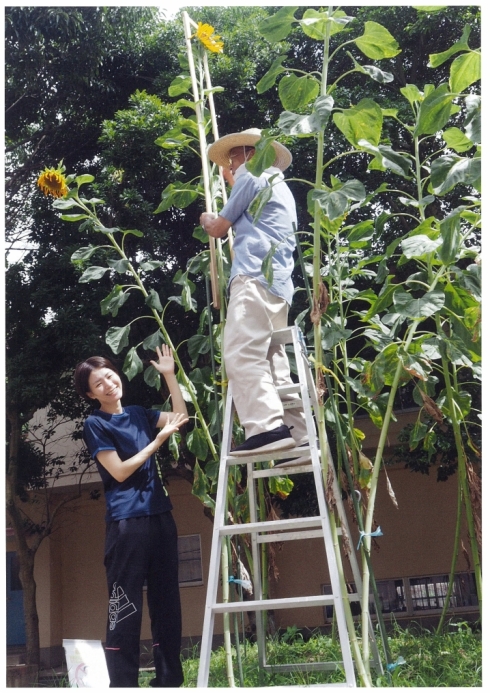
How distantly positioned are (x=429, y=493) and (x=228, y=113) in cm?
480

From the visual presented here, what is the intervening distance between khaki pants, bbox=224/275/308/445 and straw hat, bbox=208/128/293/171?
1.68 feet

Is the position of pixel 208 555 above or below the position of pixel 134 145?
below

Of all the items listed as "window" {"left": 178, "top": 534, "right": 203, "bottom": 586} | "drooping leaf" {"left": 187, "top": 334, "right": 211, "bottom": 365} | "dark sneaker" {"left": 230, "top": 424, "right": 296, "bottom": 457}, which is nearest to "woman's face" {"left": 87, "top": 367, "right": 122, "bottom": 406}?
"dark sneaker" {"left": 230, "top": 424, "right": 296, "bottom": 457}

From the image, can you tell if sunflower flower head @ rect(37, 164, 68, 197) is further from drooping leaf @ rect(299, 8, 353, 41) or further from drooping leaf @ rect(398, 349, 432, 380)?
drooping leaf @ rect(398, 349, 432, 380)

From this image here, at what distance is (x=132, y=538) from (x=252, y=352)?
68 cm

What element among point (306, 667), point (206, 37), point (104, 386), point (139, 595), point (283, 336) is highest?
point (206, 37)

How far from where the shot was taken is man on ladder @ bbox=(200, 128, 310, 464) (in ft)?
8.15

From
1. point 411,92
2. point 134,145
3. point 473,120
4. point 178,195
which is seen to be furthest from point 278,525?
point 134,145

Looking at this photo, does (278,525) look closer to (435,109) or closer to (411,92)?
(435,109)

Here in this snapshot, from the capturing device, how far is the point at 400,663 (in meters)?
2.54

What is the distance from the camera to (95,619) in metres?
10.8

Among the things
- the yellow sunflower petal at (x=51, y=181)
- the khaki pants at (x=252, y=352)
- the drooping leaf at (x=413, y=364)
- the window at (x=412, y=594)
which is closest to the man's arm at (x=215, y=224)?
the khaki pants at (x=252, y=352)

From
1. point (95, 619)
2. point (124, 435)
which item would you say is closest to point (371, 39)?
point (124, 435)

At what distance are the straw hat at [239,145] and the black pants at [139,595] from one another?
1323mm
